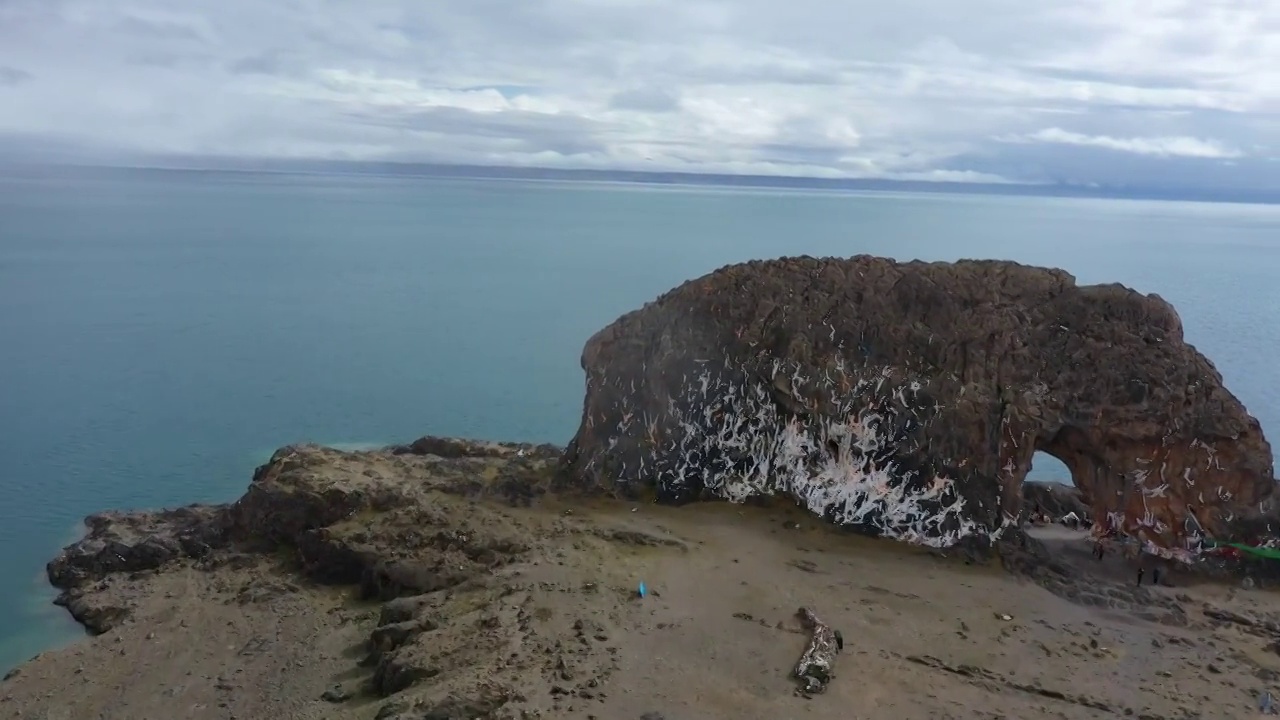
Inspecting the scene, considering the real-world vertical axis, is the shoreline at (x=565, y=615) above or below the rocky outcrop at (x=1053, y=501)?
below

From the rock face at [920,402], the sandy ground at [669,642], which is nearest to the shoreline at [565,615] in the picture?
the sandy ground at [669,642]

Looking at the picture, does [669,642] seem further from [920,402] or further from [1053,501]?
[1053,501]

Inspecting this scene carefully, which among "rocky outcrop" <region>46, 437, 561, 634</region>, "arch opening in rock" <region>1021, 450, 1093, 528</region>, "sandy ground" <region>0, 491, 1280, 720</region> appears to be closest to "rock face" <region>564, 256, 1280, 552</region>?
"sandy ground" <region>0, 491, 1280, 720</region>

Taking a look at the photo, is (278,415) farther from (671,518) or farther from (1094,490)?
(1094,490)

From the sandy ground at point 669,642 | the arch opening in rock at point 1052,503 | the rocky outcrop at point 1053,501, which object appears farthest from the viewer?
the rocky outcrop at point 1053,501

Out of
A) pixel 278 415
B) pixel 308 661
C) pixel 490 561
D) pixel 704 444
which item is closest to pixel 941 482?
pixel 704 444

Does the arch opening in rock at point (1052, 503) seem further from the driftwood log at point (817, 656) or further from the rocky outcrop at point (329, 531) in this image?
the rocky outcrop at point (329, 531)

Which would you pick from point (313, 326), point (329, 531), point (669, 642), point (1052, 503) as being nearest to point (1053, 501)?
point (1052, 503)

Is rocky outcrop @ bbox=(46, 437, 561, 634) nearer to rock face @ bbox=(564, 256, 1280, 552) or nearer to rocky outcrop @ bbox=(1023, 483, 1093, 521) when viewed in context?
rock face @ bbox=(564, 256, 1280, 552)
